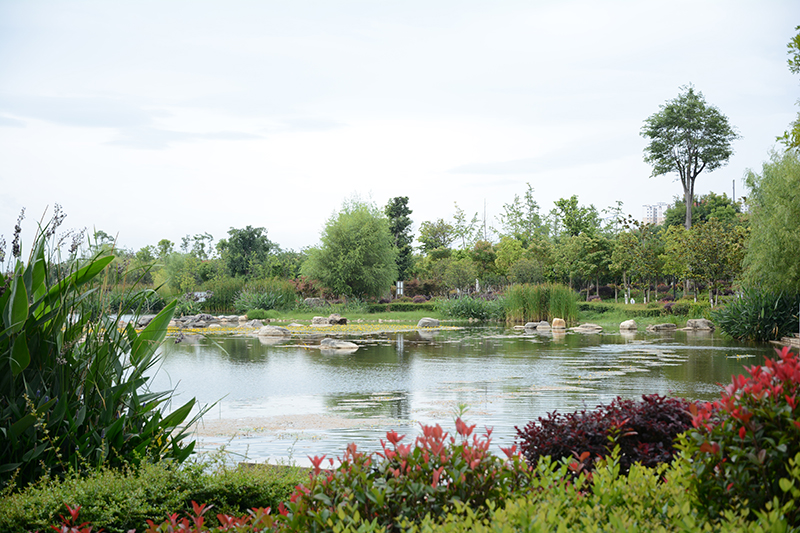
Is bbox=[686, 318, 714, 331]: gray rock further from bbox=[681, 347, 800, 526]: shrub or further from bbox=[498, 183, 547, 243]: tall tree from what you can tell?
bbox=[498, 183, 547, 243]: tall tree

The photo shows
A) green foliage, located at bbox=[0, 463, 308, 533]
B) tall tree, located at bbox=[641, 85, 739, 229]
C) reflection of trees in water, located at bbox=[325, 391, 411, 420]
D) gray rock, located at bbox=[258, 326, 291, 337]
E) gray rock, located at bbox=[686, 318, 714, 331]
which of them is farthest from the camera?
tall tree, located at bbox=[641, 85, 739, 229]

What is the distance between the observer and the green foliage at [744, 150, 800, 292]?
1552 cm

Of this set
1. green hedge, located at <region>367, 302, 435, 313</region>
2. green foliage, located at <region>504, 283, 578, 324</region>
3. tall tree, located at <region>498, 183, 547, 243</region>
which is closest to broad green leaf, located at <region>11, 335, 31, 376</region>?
green foliage, located at <region>504, 283, 578, 324</region>

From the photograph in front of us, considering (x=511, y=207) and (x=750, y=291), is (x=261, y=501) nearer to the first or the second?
(x=750, y=291)

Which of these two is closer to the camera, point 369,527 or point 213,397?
point 369,527

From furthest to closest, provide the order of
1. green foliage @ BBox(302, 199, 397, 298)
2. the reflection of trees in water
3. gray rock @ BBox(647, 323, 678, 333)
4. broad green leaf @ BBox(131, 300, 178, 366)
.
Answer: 1. green foliage @ BBox(302, 199, 397, 298)
2. gray rock @ BBox(647, 323, 678, 333)
3. the reflection of trees in water
4. broad green leaf @ BBox(131, 300, 178, 366)

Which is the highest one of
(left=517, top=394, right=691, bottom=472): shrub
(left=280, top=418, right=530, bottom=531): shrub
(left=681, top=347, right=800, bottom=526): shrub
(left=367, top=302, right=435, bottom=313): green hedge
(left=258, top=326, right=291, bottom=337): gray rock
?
(left=681, top=347, right=800, bottom=526): shrub

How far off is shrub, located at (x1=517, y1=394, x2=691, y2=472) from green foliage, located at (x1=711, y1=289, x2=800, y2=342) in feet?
49.0

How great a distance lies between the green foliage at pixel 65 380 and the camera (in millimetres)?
3162

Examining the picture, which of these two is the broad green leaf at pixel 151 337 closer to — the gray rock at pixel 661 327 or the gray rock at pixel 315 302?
the gray rock at pixel 661 327

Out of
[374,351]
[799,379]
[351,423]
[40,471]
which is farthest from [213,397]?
[799,379]

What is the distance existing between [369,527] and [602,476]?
0.95m

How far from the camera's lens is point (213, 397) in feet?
27.8

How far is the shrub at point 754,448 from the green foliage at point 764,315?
16.5m
